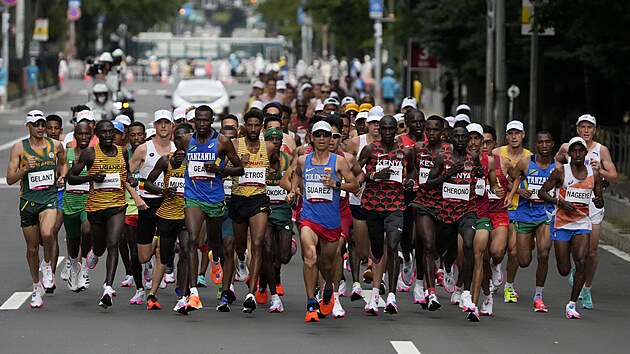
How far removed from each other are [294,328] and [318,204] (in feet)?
3.82

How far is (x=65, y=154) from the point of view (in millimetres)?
15516

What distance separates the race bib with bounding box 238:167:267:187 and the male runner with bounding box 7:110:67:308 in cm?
189

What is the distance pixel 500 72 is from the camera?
31.2 m

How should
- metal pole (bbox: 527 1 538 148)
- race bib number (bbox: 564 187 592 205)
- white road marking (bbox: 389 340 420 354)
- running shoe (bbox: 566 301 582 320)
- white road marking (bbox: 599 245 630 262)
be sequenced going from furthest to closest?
1. metal pole (bbox: 527 1 538 148)
2. white road marking (bbox: 599 245 630 262)
3. race bib number (bbox: 564 187 592 205)
4. running shoe (bbox: 566 301 582 320)
5. white road marking (bbox: 389 340 420 354)

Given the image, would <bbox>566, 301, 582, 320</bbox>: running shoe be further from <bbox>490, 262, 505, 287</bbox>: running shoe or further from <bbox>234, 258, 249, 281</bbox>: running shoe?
<bbox>234, 258, 249, 281</bbox>: running shoe

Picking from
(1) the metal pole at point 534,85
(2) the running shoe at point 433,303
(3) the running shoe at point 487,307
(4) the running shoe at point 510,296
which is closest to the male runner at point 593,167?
(4) the running shoe at point 510,296

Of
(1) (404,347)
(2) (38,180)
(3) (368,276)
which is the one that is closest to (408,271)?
A: (3) (368,276)

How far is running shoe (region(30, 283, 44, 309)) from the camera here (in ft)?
48.6

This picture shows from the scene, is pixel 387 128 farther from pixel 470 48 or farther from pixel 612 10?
pixel 470 48

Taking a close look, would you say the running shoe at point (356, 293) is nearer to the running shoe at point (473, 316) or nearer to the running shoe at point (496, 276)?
the running shoe at point (496, 276)

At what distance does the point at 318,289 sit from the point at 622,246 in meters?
7.08

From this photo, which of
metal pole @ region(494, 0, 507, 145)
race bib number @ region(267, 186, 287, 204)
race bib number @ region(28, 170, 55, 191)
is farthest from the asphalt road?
metal pole @ region(494, 0, 507, 145)

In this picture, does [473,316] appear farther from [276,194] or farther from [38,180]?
[38,180]

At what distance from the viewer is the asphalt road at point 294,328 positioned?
12.5m
